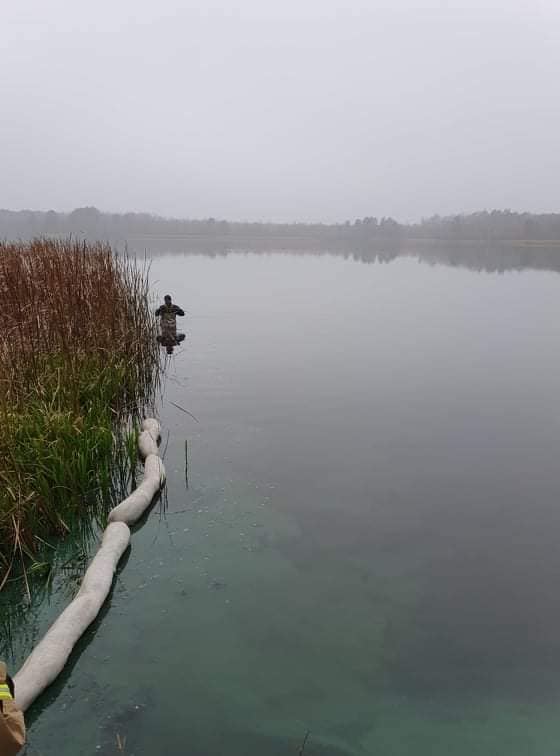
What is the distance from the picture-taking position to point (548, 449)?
6.72m

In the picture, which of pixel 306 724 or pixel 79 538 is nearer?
pixel 306 724

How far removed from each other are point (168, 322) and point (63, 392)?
664cm

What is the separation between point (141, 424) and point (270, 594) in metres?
3.42

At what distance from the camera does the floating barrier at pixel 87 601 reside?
2.79m

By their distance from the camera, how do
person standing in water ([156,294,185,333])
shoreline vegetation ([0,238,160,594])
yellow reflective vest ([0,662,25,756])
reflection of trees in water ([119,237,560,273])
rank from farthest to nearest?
reflection of trees in water ([119,237,560,273]) → person standing in water ([156,294,185,333]) → shoreline vegetation ([0,238,160,594]) → yellow reflective vest ([0,662,25,756])

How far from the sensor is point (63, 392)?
17.1 ft

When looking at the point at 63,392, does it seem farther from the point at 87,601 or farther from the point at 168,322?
the point at 168,322

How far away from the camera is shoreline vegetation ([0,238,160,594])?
4016mm

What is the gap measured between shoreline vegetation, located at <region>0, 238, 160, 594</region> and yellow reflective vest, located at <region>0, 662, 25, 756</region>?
1708mm

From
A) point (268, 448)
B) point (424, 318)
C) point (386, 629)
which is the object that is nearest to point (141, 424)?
point (268, 448)

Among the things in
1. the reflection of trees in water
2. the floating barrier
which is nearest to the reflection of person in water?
the floating barrier

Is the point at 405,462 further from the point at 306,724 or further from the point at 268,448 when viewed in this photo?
the point at 306,724

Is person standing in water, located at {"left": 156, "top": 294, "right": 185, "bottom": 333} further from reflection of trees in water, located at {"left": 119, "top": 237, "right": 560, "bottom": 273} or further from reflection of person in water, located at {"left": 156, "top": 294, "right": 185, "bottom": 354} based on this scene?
reflection of trees in water, located at {"left": 119, "top": 237, "right": 560, "bottom": 273}

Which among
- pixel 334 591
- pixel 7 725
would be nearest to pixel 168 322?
pixel 334 591
